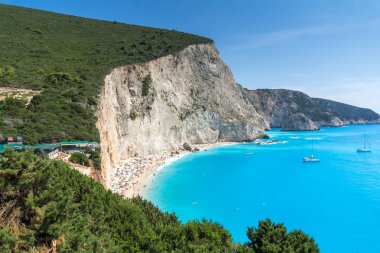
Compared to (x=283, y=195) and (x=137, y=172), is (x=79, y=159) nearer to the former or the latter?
(x=137, y=172)

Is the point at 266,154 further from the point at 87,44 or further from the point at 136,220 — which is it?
the point at 136,220

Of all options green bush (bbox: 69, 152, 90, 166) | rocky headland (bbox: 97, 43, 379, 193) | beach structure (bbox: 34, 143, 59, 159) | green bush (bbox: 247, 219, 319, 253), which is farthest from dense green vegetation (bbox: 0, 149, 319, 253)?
rocky headland (bbox: 97, 43, 379, 193)

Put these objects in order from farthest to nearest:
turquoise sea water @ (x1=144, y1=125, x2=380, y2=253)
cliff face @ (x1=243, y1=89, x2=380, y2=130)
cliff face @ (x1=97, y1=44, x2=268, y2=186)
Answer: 1. cliff face @ (x1=243, y1=89, x2=380, y2=130)
2. cliff face @ (x1=97, y1=44, x2=268, y2=186)
3. turquoise sea water @ (x1=144, y1=125, x2=380, y2=253)

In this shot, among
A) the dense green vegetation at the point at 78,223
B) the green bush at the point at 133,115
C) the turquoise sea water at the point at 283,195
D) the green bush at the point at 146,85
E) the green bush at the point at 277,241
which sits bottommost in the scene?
the turquoise sea water at the point at 283,195

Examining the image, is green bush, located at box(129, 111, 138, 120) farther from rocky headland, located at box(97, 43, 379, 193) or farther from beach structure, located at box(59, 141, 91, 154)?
beach structure, located at box(59, 141, 91, 154)

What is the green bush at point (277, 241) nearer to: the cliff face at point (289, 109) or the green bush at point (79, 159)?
the green bush at point (79, 159)

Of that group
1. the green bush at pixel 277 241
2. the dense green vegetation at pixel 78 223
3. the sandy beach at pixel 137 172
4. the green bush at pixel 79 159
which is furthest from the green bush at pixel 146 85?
the green bush at pixel 277 241

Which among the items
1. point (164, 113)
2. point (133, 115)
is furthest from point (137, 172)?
point (164, 113)
